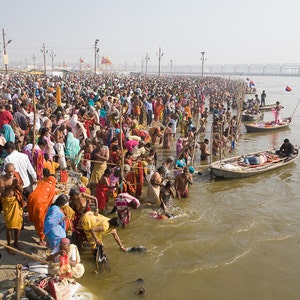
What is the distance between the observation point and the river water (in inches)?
235

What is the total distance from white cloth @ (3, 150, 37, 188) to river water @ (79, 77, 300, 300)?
1.82 meters

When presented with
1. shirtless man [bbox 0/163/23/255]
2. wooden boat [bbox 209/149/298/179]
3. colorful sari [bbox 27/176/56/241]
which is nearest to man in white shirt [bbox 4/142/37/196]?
Result: shirtless man [bbox 0/163/23/255]

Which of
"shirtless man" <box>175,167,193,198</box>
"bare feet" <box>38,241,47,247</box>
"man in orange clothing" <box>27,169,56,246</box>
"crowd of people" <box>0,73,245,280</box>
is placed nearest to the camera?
"crowd of people" <box>0,73,245,280</box>

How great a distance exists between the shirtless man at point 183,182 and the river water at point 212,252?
25 cm

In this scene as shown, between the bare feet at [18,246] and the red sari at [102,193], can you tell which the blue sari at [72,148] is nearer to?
the red sari at [102,193]

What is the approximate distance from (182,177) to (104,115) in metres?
6.30

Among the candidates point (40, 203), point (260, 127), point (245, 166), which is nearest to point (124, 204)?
point (40, 203)

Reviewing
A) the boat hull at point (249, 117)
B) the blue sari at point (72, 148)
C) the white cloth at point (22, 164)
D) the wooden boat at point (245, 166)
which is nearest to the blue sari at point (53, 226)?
the white cloth at point (22, 164)

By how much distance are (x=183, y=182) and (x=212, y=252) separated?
281cm

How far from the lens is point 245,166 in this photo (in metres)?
12.5

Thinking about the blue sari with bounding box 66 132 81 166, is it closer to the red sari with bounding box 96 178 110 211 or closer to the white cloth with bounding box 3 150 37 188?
the red sari with bounding box 96 178 110 211

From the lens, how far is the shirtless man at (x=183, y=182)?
951 centimetres

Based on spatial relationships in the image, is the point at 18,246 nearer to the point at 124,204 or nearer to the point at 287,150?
the point at 124,204

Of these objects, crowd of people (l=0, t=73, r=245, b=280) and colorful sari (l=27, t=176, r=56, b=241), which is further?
colorful sari (l=27, t=176, r=56, b=241)
